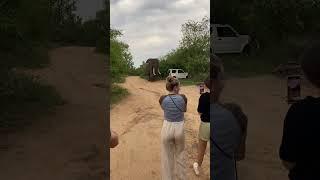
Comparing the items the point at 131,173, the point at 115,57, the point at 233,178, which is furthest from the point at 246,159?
the point at 115,57

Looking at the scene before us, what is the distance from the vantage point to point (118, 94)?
15.8m

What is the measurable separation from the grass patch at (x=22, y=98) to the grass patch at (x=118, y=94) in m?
12.3

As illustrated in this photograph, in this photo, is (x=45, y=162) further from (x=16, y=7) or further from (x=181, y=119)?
(x=181, y=119)

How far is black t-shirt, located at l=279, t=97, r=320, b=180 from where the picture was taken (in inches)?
67.4

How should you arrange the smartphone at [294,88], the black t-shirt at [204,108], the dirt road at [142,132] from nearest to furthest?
the smartphone at [294,88] < the black t-shirt at [204,108] < the dirt road at [142,132]

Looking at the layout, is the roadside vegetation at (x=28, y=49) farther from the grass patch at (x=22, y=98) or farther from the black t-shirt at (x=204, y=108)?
the black t-shirt at (x=204, y=108)

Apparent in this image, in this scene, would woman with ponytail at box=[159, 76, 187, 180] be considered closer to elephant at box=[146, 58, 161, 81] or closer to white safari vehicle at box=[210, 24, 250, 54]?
white safari vehicle at box=[210, 24, 250, 54]

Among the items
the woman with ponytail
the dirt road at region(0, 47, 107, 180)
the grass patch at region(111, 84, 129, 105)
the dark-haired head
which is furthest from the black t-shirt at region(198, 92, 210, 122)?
the grass patch at region(111, 84, 129, 105)

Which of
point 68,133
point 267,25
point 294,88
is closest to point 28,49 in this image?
point 68,133

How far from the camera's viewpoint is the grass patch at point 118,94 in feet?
50.9

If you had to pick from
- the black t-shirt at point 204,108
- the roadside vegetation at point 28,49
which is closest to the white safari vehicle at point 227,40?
the roadside vegetation at point 28,49

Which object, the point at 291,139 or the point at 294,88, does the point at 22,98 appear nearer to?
the point at 294,88

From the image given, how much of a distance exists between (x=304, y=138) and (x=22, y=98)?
203 cm

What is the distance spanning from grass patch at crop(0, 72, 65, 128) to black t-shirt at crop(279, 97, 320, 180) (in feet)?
6.10
